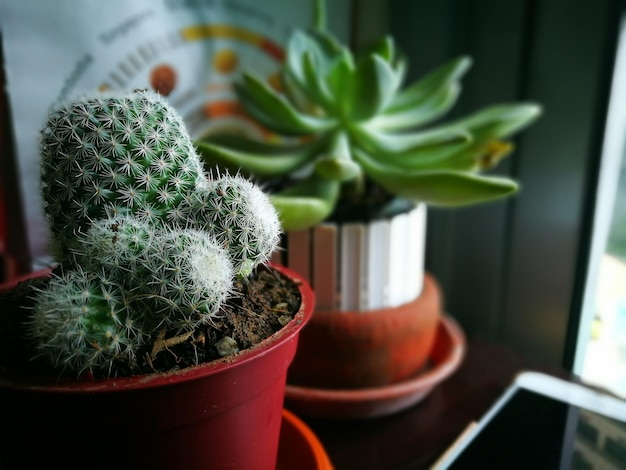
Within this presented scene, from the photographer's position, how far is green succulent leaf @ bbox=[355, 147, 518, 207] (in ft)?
1.64

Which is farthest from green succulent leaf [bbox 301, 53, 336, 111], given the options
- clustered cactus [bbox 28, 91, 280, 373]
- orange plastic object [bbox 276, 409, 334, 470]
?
orange plastic object [bbox 276, 409, 334, 470]

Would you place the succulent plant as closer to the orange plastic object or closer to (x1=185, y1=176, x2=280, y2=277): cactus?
(x1=185, y1=176, x2=280, y2=277): cactus

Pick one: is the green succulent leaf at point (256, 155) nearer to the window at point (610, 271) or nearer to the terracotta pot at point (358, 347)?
the terracotta pot at point (358, 347)

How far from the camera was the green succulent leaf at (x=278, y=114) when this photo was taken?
0.58m

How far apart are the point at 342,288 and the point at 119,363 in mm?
302

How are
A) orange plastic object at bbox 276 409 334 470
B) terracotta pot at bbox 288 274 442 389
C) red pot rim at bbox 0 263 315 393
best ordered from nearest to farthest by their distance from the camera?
1. red pot rim at bbox 0 263 315 393
2. orange plastic object at bbox 276 409 334 470
3. terracotta pot at bbox 288 274 442 389

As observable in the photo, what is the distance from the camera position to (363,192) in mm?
660

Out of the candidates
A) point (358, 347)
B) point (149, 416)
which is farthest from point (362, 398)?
point (149, 416)

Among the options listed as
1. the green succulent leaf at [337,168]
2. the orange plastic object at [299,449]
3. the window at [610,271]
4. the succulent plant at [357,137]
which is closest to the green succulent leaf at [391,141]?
the succulent plant at [357,137]

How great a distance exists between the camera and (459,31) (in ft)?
2.87

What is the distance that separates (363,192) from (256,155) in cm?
16

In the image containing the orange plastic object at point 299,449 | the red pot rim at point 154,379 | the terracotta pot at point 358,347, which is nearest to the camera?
the red pot rim at point 154,379

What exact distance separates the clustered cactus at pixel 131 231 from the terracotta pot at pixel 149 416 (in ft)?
0.07

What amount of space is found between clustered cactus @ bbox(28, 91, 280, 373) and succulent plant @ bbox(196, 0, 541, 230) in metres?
0.10
